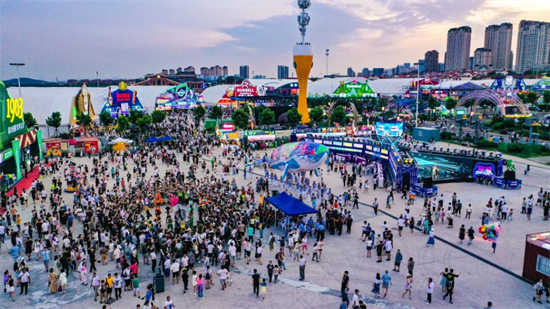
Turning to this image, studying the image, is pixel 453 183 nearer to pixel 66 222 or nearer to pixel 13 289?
pixel 66 222

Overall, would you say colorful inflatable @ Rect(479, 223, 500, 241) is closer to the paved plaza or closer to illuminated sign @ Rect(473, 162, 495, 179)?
the paved plaza

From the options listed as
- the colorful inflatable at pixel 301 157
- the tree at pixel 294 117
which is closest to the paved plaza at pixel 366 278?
the colorful inflatable at pixel 301 157

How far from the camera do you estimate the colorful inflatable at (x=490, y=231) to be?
18766 mm

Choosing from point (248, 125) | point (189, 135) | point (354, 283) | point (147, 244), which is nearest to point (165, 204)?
point (147, 244)

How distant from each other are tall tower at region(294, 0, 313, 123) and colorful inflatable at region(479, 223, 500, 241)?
4585cm

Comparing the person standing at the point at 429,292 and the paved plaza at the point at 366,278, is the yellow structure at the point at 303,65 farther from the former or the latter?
the person standing at the point at 429,292

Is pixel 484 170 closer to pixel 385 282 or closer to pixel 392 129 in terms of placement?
pixel 392 129

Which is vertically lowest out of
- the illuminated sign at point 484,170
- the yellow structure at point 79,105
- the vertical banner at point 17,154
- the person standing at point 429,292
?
the person standing at point 429,292

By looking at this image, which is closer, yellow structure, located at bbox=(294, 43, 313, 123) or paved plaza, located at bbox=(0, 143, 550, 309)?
paved plaza, located at bbox=(0, 143, 550, 309)

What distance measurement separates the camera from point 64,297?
14461mm

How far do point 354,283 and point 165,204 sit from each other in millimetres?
13787

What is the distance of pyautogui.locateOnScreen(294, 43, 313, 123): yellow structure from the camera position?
6231 cm

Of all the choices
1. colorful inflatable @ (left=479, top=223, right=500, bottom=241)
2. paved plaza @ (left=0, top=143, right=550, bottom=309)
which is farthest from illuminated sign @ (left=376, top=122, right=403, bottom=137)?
colorful inflatable @ (left=479, top=223, right=500, bottom=241)

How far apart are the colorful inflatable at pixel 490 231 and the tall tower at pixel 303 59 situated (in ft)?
150
